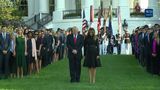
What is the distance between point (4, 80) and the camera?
21.3 metres

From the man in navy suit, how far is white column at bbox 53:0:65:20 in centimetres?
3460

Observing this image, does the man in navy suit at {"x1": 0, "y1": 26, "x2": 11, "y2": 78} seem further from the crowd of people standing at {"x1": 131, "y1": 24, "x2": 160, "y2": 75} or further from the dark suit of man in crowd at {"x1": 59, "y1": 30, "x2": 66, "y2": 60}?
the dark suit of man in crowd at {"x1": 59, "y1": 30, "x2": 66, "y2": 60}

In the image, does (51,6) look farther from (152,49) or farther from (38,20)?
(152,49)

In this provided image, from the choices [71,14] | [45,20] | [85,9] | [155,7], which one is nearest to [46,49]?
[85,9]

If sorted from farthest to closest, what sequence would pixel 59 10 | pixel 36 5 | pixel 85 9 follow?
pixel 36 5
pixel 59 10
pixel 85 9

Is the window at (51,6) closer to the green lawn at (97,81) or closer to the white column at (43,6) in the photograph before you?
the white column at (43,6)

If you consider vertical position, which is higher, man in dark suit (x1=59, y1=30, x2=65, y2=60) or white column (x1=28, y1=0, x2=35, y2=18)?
white column (x1=28, y1=0, x2=35, y2=18)

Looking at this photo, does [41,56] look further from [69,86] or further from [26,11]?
[26,11]

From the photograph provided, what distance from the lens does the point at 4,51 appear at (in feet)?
71.5

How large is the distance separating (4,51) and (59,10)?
3570cm

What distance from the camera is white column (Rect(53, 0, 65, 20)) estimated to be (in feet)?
186

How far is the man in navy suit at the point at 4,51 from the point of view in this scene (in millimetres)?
21828

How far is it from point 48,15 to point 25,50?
3629cm

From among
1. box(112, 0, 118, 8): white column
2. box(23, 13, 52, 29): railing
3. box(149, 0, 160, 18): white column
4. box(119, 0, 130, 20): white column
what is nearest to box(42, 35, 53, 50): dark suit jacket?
box(119, 0, 130, 20): white column
